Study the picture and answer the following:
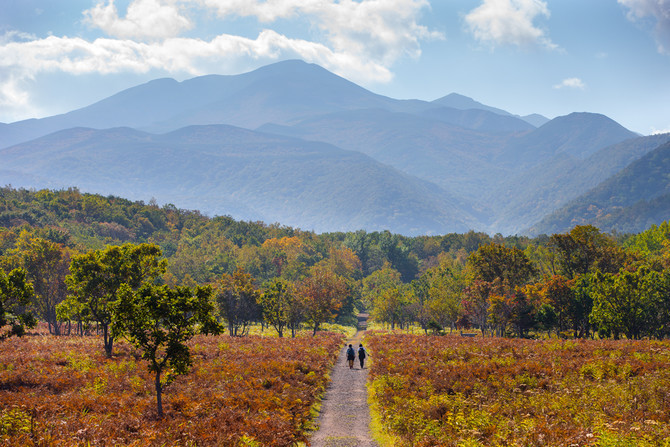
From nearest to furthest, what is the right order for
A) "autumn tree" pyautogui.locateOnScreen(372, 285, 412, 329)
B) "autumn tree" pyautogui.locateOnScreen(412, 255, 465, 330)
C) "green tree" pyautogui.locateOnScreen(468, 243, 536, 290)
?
1. "green tree" pyautogui.locateOnScreen(468, 243, 536, 290)
2. "autumn tree" pyautogui.locateOnScreen(412, 255, 465, 330)
3. "autumn tree" pyautogui.locateOnScreen(372, 285, 412, 329)

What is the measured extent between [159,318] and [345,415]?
1078cm

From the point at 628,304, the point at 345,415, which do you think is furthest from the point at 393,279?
the point at 345,415

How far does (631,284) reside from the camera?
54.6m

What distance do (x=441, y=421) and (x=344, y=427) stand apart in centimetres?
454

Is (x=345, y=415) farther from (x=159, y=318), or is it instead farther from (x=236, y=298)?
(x=236, y=298)

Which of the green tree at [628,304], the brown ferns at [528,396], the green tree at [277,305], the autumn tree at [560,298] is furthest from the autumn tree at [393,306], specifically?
the brown ferns at [528,396]

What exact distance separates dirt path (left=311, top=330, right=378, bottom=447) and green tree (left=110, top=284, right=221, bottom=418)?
6749 mm

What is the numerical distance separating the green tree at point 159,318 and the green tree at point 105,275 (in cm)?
1700

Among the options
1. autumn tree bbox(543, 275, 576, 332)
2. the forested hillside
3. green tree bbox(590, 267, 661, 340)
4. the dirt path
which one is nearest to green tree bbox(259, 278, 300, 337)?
the forested hillside

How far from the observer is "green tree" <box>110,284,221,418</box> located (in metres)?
18.3

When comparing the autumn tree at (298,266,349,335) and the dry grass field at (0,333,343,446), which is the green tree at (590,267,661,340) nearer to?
the autumn tree at (298,266,349,335)

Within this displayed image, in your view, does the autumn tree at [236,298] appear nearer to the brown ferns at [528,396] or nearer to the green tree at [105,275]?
the green tree at [105,275]

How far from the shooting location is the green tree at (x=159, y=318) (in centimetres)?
1834

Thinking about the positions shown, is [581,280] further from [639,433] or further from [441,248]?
[441,248]
